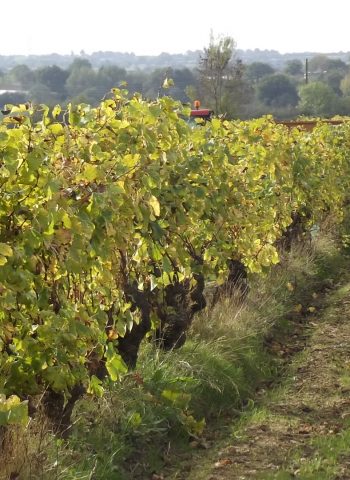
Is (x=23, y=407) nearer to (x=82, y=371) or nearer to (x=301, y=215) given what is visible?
(x=82, y=371)

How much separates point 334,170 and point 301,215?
1891 mm

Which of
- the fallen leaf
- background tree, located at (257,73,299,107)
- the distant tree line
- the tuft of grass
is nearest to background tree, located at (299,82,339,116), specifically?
the distant tree line

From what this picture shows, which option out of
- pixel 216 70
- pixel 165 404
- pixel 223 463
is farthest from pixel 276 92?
pixel 223 463

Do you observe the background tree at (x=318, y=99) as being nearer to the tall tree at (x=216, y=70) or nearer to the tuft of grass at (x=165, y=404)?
the tall tree at (x=216, y=70)

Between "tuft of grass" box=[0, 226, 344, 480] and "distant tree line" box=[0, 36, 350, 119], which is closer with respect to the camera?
A: "tuft of grass" box=[0, 226, 344, 480]

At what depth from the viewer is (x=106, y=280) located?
17.6ft

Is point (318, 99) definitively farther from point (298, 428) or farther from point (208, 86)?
point (298, 428)

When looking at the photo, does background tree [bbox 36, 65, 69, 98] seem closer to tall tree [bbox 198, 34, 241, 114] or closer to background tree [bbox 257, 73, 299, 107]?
background tree [bbox 257, 73, 299, 107]

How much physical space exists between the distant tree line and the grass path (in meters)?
2.43

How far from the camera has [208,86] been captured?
1725 inches

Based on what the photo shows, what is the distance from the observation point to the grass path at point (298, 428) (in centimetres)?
569

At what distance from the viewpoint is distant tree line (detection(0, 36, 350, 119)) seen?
110 feet

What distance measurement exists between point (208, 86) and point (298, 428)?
38328mm

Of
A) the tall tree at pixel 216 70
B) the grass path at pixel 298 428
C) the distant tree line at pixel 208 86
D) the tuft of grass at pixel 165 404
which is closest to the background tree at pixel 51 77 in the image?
the distant tree line at pixel 208 86
